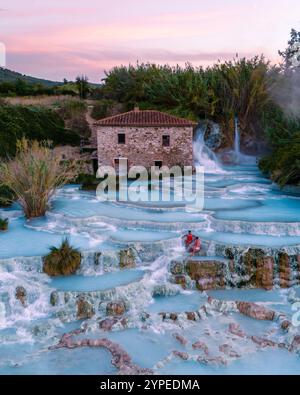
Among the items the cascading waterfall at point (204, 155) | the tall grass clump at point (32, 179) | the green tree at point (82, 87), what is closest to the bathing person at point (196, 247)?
the tall grass clump at point (32, 179)

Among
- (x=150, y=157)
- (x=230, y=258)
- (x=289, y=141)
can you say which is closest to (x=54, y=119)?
(x=150, y=157)

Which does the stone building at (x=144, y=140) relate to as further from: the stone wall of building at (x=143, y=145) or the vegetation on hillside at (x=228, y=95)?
the vegetation on hillside at (x=228, y=95)

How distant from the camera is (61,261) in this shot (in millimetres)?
14156

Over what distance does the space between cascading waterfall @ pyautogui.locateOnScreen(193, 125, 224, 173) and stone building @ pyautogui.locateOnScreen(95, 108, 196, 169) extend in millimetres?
3298

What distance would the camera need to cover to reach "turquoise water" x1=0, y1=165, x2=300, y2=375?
34.2 feet

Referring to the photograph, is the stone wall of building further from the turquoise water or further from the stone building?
the turquoise water

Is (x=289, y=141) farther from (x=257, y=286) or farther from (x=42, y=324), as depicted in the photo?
(x=42, y=324)

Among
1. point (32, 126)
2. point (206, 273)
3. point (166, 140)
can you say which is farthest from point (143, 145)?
point (206, 273)

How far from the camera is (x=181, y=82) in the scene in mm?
37219

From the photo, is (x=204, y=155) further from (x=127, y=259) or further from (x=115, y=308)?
(x=115, y=308)

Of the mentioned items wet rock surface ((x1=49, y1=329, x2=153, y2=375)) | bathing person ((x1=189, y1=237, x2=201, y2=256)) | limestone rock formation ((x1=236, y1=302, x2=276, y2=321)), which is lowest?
wet rock surface ((x1=49, y1=329, x2=153, y2=375))

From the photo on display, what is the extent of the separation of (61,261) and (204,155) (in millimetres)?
21070

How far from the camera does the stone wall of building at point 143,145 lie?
28969 mm

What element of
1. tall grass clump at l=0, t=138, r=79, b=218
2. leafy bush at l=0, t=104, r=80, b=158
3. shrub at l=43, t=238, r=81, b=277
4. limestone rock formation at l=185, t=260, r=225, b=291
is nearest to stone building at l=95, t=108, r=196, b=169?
leafy bush at l=0, t=104, r=80, b=158
